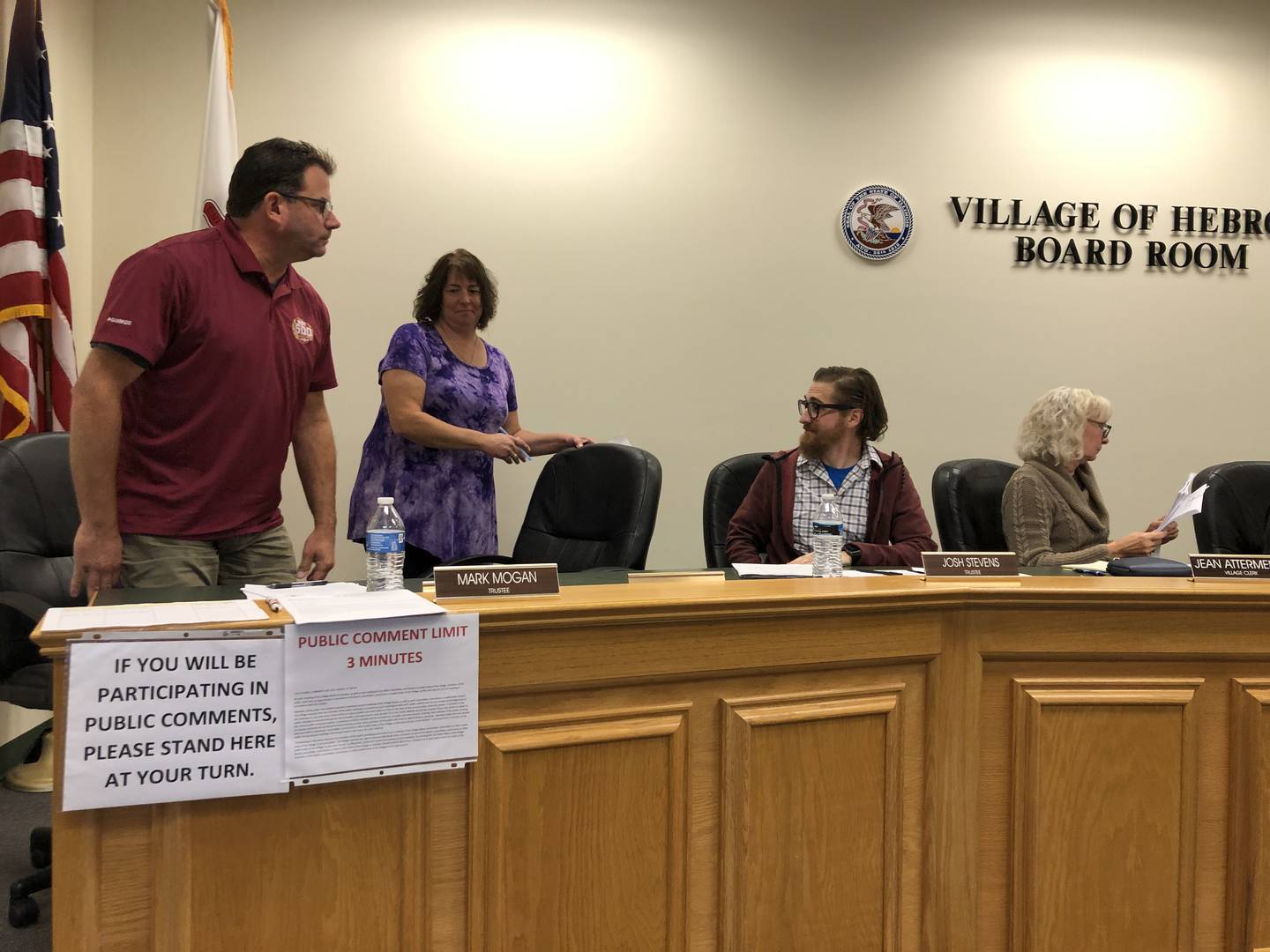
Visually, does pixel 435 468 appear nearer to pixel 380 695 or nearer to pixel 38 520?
pixel 38 520

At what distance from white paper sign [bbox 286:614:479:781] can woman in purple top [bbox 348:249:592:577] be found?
1.58 metres

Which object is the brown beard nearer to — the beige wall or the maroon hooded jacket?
the maroon hooded jacket

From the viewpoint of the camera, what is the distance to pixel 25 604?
7.63 ft

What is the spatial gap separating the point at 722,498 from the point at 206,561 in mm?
1567

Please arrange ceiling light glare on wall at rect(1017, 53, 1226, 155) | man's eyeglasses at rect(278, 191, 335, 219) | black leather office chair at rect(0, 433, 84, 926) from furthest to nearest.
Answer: ceiling light glare on wall at rect(1017, 53, 1226, 155), black leather office chair at rect(0, 433, 84, 926), man's eyeglasses at rect(278, 191, 335, 219)

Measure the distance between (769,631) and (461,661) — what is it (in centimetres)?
54

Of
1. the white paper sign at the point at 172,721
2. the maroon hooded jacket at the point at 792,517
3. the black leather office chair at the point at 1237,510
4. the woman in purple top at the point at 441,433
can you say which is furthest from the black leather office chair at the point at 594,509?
the black leather office chair at the point at 1237,510

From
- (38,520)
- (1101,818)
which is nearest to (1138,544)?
(1101,818)

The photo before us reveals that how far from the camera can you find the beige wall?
155 inches

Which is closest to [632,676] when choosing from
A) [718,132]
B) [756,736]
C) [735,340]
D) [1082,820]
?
[756,736]

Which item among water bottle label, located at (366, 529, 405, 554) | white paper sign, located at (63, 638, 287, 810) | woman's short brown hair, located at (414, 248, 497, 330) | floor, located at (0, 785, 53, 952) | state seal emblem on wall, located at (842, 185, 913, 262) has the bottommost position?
→ floor, located at (0, 785, 53, 952)

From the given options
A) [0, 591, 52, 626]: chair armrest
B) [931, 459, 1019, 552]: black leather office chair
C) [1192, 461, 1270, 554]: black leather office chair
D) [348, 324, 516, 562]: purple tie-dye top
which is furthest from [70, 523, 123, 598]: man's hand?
[1192, 461, 1270, 554]: black leather office chair

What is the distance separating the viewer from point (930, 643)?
1.85m

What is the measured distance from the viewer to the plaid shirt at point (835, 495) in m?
2.85
